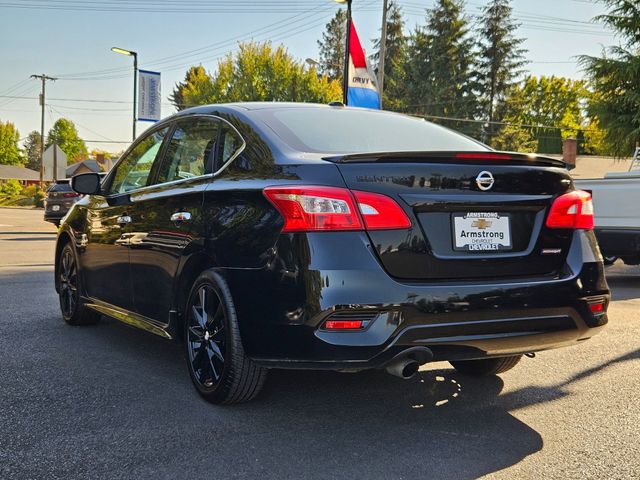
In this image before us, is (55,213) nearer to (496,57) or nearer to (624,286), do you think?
(624,286)

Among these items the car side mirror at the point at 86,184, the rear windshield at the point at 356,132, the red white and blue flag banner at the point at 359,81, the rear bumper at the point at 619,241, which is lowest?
the rear bumper at the point at 619,241

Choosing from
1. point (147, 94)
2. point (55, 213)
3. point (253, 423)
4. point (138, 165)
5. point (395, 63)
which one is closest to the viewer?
point (253, 423)

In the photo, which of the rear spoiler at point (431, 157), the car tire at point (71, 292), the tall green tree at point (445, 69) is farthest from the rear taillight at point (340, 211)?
the tall green tree at point (445, 69)

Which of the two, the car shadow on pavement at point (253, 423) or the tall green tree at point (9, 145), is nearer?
the car shadow on pavement at point (253, 423)

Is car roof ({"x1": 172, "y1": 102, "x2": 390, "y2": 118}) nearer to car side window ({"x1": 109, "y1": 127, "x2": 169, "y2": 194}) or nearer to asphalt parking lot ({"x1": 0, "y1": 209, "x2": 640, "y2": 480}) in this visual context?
car side window ({"x1": 109, "y1": 127, "x2": 169, "y2": 194})

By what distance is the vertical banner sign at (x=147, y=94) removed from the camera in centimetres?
2630

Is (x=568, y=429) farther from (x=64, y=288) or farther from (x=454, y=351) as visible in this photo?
(x=64, y=288)

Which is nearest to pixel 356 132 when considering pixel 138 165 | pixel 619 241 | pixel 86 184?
pixel 138 165

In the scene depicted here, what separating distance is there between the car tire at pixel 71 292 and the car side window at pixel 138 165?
2.74ft

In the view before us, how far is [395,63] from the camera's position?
59844 mm

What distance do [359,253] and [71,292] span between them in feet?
11.7

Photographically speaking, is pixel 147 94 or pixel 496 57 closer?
pixel 147 94

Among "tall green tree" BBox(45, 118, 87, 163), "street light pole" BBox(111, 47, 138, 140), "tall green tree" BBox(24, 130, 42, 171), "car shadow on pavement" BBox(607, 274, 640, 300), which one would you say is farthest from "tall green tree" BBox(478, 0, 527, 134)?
"tall green tree" BBox(24, 130, 42, 171)

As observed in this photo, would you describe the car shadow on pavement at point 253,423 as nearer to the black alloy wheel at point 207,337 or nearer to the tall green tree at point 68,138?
the black alloy wheel at point 207,337
